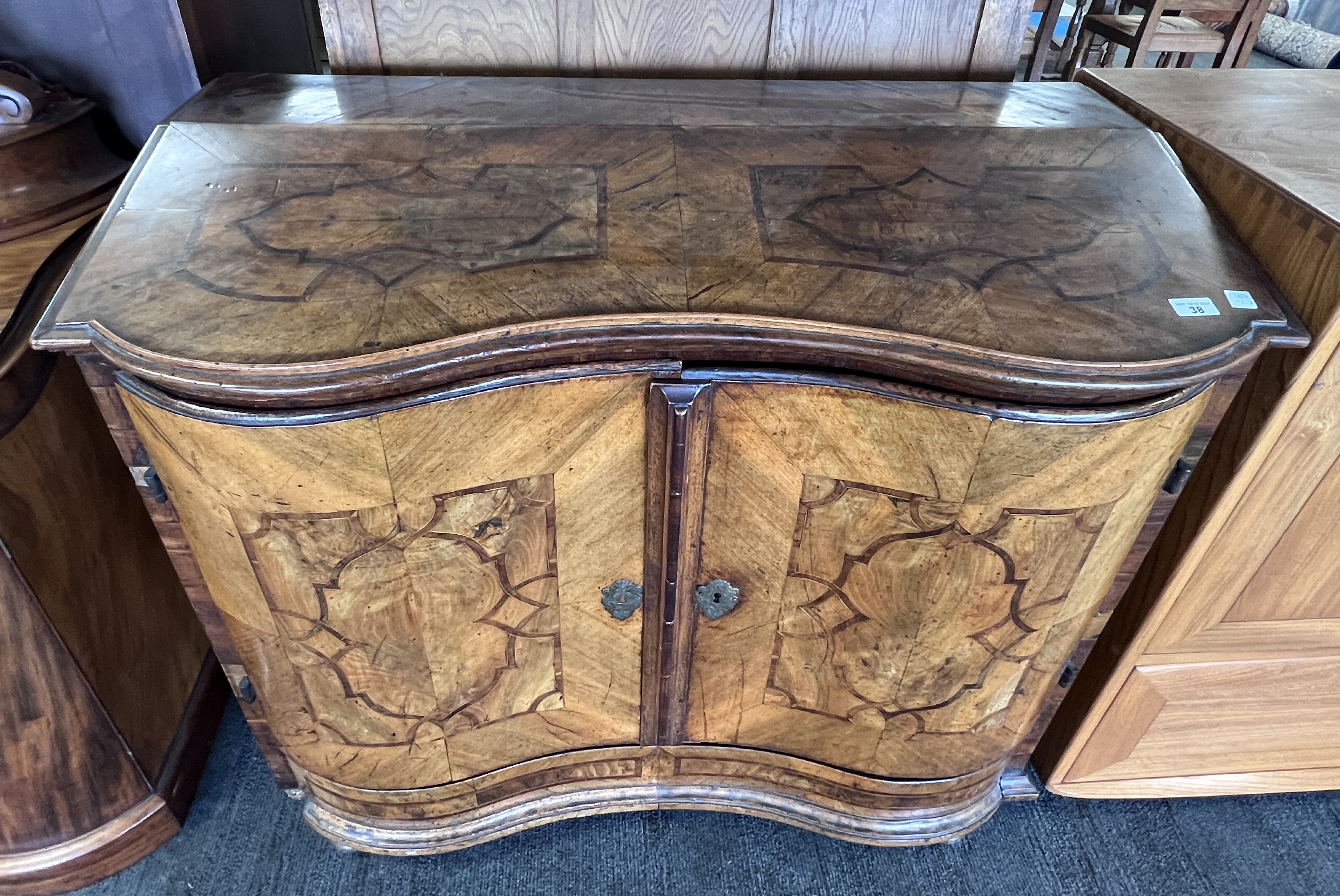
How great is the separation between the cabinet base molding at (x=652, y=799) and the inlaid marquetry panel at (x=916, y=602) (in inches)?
5.4

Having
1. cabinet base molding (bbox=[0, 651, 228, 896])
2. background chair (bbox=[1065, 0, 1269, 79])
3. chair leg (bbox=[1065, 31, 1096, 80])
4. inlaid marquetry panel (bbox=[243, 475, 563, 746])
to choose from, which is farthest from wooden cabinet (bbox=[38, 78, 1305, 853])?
chair leg (bbox=[1065, 31, 1096, 80])

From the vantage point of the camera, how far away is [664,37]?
1.13m

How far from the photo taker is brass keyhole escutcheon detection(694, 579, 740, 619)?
0.88m

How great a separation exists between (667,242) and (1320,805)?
1292 mm

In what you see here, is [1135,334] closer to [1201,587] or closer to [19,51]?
[1201,587]

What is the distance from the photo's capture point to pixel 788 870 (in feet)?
3.79

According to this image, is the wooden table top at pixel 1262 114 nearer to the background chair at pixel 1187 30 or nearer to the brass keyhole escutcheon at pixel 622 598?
the brass keyhole escutcheon at pixel 622 598

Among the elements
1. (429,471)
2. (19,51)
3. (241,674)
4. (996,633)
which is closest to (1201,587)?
(996,633)

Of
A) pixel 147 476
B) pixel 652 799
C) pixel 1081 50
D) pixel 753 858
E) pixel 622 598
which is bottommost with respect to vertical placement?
pixel 753 858

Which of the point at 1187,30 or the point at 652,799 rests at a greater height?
the point at 1187,30

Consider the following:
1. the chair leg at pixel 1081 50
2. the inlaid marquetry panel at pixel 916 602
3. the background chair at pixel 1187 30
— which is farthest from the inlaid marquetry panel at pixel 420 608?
the chair leg at pixel 1081 50

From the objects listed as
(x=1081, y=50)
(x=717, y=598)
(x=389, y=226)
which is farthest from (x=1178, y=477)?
(x=1081, y=50)

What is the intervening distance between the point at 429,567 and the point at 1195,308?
0.71 metres

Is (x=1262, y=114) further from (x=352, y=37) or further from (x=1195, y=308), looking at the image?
(x=352, y=37)
